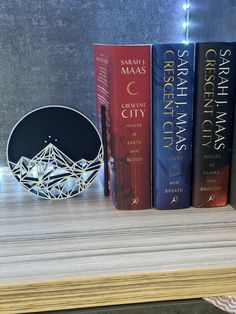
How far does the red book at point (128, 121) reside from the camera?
1.80 feet

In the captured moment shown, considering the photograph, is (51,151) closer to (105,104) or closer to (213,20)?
(105,104)

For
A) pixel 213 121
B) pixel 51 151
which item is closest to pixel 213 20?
pixel 213 121

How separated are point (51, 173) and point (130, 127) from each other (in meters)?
0.17

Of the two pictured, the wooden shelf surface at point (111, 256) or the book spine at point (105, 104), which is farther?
the book spine at point (105, 104)

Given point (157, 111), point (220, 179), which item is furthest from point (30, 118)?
point (220, 179)

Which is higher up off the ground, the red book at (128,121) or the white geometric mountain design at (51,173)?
the red book at (128,121)

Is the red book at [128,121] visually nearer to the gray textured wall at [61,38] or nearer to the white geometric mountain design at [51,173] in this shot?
the white geometric mountain design at [51,173]

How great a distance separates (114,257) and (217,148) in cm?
24

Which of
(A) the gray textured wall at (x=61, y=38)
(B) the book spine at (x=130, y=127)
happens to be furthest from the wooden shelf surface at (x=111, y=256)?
(A) the gray textured wall at (x=61, y=38)

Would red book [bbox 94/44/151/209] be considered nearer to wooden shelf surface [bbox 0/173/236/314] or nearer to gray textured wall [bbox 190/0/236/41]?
wooden shelf surface [bbox 0/173/236/314]

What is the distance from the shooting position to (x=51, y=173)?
657 mm

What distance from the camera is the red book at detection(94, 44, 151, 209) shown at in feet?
1.80

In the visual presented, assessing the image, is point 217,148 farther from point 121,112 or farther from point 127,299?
point 127,299

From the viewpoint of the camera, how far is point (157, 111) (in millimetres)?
572
